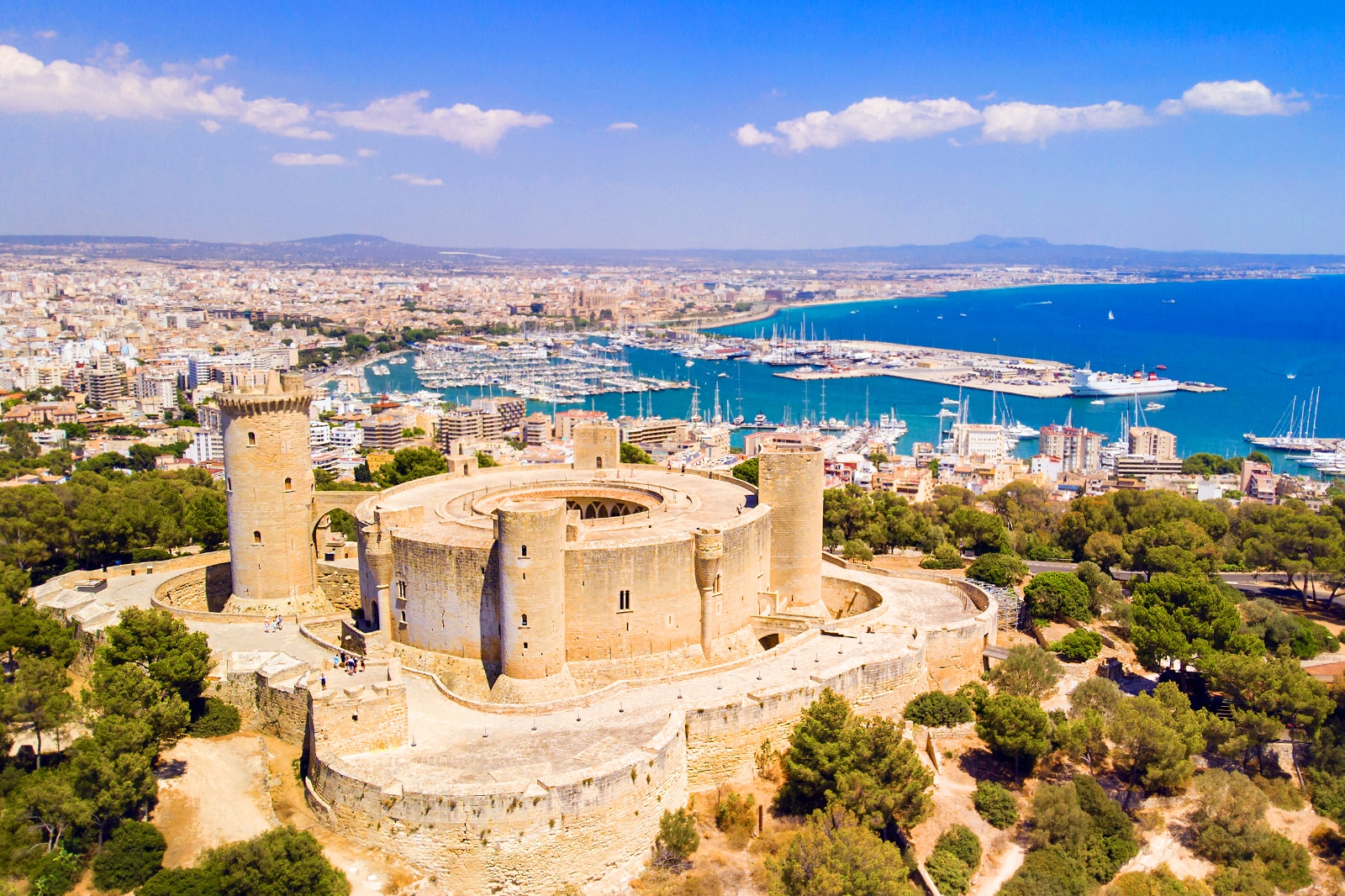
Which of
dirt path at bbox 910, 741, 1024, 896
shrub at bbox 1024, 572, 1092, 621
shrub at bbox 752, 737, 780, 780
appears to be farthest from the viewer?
shrub at bbox 1024, 572, 1092, 621

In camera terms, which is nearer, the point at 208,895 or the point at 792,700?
the point at 208,895

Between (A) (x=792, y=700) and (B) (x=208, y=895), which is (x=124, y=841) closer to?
(B) (x=208, y=895)

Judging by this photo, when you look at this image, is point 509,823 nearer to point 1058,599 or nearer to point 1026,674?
point 1026,674

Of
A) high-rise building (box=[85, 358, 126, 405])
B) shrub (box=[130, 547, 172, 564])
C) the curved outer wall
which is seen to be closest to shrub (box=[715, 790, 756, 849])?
the curved outer wall

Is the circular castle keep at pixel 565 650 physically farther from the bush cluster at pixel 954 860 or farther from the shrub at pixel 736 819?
the bush cluster at pixel 954 860

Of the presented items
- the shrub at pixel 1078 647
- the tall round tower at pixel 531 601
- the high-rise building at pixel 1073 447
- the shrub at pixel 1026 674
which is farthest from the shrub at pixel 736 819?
the high-rise building at pixel 1073 447

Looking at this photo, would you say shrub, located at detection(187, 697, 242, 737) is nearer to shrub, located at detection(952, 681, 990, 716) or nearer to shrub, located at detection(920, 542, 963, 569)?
shrub, located at detection(952, 681, 990, 716)

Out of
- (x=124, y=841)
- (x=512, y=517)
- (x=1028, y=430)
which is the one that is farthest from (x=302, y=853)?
(x=1028, y=430)
